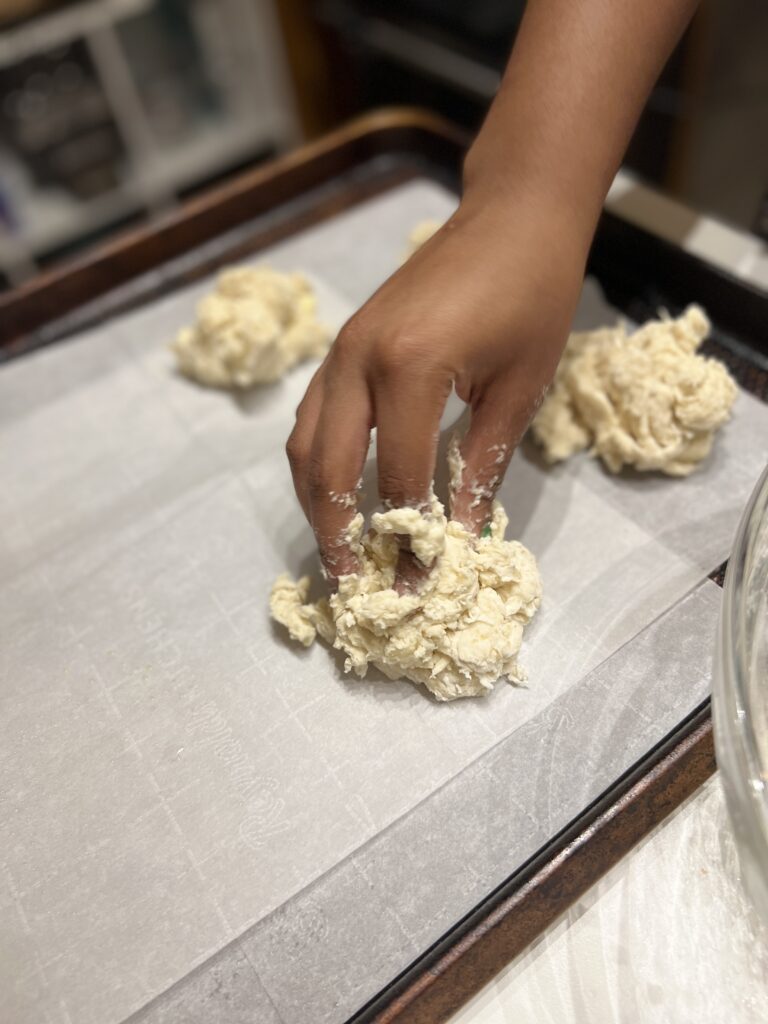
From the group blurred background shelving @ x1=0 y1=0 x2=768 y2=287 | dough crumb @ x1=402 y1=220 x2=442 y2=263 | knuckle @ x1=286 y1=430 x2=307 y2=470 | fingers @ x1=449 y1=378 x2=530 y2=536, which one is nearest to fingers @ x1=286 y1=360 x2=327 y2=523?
knuckle @ x1=286 y1=430 x2=307 y2=470

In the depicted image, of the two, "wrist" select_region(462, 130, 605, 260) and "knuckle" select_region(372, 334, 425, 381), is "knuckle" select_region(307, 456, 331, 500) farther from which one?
"wrist" select_region(462, 130, 605, 260)

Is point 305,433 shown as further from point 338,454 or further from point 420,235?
point 420,235

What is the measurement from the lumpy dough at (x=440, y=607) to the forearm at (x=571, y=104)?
0.27 metres

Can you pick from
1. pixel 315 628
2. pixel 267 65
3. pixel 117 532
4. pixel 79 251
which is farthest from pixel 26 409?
pixel 267 65

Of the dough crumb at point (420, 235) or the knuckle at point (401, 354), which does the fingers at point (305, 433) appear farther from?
the dough crumb at point (420, 235)

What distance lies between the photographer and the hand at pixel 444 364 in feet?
1.86

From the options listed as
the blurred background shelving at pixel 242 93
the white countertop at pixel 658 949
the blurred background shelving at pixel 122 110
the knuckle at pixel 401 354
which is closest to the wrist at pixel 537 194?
the knuckle at pixel 401 354

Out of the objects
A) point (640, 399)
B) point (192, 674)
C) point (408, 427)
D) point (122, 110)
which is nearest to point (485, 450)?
point (408, 427)

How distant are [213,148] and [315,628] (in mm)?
1610

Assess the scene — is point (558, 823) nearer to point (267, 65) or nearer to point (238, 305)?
point (238, 305)

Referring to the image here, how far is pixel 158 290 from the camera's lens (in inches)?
40.6

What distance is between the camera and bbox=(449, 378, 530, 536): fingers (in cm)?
61

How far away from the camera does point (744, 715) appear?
1.62 ft

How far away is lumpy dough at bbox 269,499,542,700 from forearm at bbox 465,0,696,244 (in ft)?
0.87
